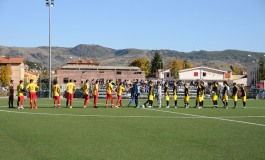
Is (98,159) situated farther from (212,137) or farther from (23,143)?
(212,137)

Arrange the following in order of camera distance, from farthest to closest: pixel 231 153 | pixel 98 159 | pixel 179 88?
1. pixel 179 88
2. pixel 231 153
3. pixel 98 159

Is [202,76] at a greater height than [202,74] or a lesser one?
lesser

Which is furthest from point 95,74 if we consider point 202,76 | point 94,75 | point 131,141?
point 131,141

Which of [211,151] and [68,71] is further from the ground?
Answer: [68,71]

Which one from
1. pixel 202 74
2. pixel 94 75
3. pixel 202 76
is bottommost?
pixel 202 76

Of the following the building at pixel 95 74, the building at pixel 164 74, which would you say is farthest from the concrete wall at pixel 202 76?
the building at pixel 164 74

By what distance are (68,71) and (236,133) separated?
108 meters

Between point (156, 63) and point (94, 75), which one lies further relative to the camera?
point (156, 63)

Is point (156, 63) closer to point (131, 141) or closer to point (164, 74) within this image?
point (164, 74)

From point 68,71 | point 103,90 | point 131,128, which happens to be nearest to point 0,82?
point 68,71

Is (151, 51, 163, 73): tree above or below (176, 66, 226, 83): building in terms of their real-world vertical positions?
above

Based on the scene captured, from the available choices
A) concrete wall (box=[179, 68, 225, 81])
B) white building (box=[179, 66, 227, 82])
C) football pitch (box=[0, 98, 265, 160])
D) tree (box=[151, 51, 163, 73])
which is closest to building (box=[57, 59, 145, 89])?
concrete wall (box=[179, 68, 225, 81])

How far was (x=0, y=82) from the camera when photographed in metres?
127

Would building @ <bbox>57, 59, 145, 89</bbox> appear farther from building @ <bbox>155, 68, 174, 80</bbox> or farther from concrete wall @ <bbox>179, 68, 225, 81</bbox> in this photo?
building @ <bbox>155, 68, 174, 80</bbox>
